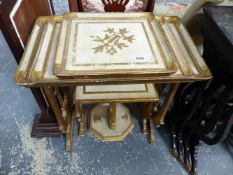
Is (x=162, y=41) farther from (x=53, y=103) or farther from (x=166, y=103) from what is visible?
(x=53, y=103)

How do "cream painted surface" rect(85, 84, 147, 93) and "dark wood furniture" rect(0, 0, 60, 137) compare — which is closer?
"dark wood furniture" rect(0, 0, 60, 137)

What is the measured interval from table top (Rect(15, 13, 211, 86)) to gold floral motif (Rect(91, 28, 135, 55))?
0.14 m

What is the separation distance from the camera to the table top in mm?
796

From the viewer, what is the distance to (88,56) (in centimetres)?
Result: 85

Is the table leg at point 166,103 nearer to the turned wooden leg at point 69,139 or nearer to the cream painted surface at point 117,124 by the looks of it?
the cream painted surface at point 117,124

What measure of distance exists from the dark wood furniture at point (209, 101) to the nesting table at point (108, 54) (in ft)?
0.29

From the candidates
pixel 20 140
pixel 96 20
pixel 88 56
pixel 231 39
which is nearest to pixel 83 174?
pixel 20 140

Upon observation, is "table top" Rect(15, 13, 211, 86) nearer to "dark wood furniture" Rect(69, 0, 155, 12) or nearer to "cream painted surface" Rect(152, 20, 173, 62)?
"cream painted surface" Rect(152, 20, 173, 62)

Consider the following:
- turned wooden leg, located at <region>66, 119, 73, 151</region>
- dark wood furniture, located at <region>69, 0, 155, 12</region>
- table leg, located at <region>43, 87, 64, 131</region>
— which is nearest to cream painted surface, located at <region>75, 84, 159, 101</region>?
table leg, located at <region>43, 87, 64, 131</region>

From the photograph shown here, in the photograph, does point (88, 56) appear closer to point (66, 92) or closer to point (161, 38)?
point (161, 38)

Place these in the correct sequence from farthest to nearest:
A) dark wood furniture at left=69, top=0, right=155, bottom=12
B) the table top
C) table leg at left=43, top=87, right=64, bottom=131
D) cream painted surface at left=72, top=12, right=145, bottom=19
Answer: dark wood furniture at left=69, top=0, right=155, bottom=12 < cream painted surface at left=72, top=12, right=145, bottom=19 < table leg at left=43, top=87, right=64, bottom=131 < the table top

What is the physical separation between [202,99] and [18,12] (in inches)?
37.0

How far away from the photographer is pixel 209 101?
102 centimetres

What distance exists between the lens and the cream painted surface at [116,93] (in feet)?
3.57
